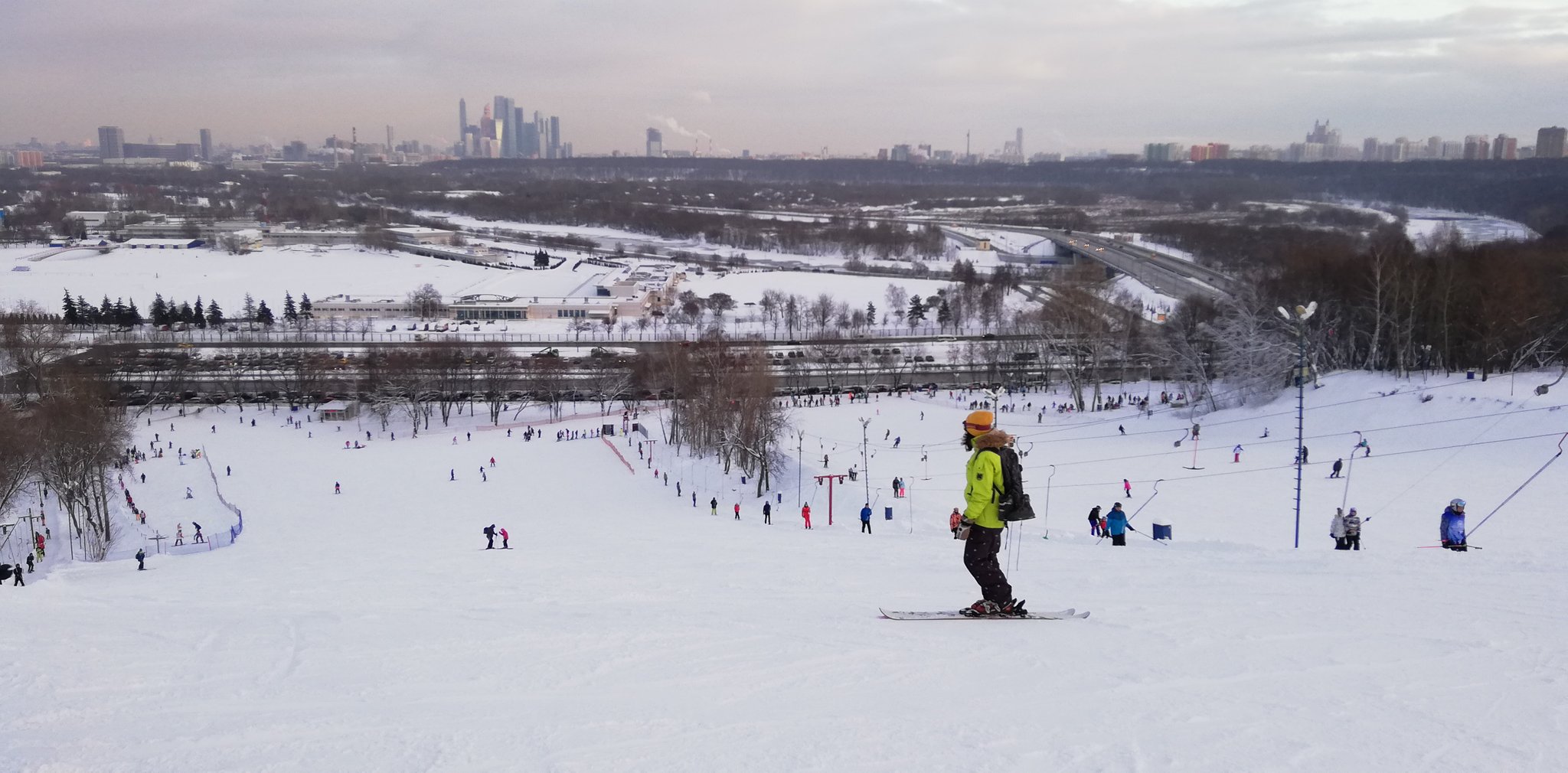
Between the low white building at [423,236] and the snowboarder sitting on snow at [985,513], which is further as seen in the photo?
the low white building at [423,236]

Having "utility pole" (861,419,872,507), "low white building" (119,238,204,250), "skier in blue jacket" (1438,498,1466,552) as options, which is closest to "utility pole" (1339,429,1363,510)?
"skier in blue jacket" (1438,498,1466,552)

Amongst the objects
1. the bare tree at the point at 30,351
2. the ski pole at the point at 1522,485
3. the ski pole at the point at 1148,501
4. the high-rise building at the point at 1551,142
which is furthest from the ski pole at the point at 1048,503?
the high-rise building at the point at 1551,142

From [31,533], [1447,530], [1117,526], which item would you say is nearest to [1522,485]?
[1447,530]

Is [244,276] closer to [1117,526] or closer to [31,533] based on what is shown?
[31,533]

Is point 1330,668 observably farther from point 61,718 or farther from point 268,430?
point 268,430

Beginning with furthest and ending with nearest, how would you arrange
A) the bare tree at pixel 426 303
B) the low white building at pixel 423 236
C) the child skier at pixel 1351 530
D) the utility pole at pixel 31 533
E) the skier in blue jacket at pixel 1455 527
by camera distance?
the low white building at pixel 423 236
the bare tree at pixel 426 303
the utility pole at pixel 31 533
the child skier at pixel 1351 530
the skier in blue jacket at pixel 1455 527

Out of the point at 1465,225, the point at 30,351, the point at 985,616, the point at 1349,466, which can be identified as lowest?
the point at 1349,466

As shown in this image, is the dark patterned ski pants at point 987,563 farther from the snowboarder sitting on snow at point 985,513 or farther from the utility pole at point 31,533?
the utility pole at point 31,533

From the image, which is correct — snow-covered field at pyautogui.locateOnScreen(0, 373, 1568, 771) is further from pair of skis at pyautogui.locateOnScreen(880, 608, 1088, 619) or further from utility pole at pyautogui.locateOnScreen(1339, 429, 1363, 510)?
utility pole at pyautogui.locateOnScreen(1339, 429, 1363, 510)
